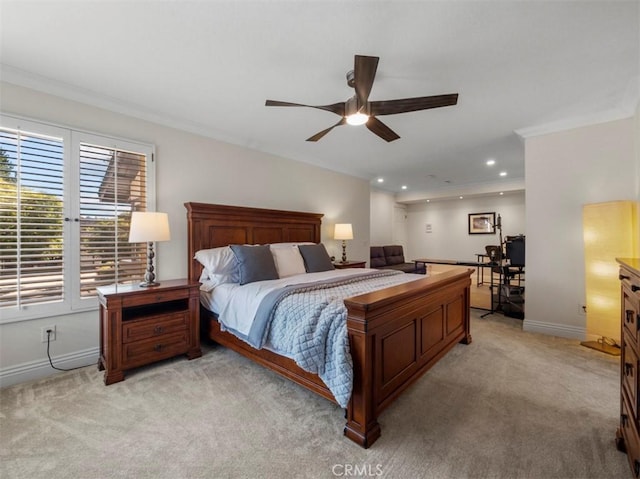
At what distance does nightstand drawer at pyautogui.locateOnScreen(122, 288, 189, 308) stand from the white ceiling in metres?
1.86

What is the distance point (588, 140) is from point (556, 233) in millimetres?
1085

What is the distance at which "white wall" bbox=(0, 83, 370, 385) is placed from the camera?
2.35 m

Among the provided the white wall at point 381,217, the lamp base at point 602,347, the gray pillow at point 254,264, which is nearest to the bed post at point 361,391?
the gray pillow at point 254,264

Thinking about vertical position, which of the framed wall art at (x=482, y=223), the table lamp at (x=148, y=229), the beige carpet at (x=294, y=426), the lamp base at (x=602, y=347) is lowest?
the beige carpet at (x=294, y=426)

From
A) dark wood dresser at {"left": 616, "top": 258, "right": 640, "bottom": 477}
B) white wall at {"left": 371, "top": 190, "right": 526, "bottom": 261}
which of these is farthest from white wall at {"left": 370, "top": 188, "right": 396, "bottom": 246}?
dark wood dresser at {"left": 616, "top": 258, "right": 640, "bottom": 477}

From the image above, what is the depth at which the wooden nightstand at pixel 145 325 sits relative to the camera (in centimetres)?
231

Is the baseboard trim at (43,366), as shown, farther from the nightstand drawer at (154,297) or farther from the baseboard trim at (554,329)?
the baseboard trim at (554,329)

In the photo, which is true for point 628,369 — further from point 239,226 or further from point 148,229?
point 239,226

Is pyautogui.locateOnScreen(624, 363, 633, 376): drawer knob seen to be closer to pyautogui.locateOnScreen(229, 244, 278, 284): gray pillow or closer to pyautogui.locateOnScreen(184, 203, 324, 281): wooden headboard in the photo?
pyautogui.locateOnScreen(229, 244, 278, 284): gray pillow

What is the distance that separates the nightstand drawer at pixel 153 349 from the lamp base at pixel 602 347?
4.15 meters

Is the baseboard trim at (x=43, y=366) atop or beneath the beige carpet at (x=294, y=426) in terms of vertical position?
atop

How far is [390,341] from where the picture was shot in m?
1.86

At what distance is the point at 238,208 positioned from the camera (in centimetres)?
361

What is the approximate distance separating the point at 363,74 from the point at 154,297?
8.12 ft
